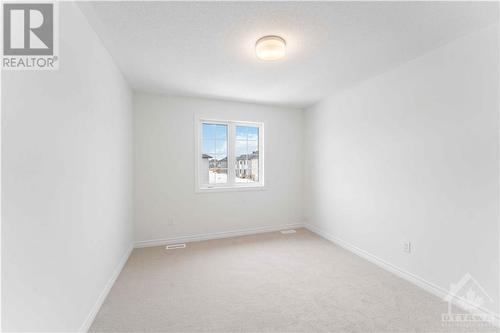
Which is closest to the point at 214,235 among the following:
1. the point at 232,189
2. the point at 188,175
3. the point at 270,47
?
the point at 232,189

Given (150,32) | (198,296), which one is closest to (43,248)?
(198,296)

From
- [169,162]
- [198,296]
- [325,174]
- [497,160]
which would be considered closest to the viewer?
[497,160]

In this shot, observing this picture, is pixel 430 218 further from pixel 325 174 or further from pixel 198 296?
pixel 198 296

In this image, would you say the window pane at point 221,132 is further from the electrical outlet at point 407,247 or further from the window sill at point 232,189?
the electrical outlet at point 407,247

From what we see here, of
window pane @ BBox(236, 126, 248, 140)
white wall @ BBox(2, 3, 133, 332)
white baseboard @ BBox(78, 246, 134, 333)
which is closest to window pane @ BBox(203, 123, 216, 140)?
window pane @ BBox(236, 126, 248, 140)

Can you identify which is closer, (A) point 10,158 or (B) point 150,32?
(A) point 10,158

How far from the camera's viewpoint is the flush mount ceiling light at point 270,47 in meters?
1.87

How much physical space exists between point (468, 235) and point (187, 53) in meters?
3.16

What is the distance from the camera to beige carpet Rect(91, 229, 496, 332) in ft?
5.64

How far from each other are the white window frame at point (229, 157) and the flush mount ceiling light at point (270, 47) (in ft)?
6.45

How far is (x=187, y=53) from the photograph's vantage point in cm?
217

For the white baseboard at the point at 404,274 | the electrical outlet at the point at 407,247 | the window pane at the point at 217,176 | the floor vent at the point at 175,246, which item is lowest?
the floor vent at the point at 175,246

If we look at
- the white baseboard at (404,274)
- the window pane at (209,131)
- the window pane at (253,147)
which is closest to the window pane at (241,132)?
the window pane at (253,147)

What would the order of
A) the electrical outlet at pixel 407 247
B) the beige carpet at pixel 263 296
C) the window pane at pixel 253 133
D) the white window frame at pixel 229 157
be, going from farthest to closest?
the window pane at pixel 253 133 → the white window frame at pixel 229 157 → the electrical outlet at pixel 407 247 → the beige carpet at pixel 263 296
